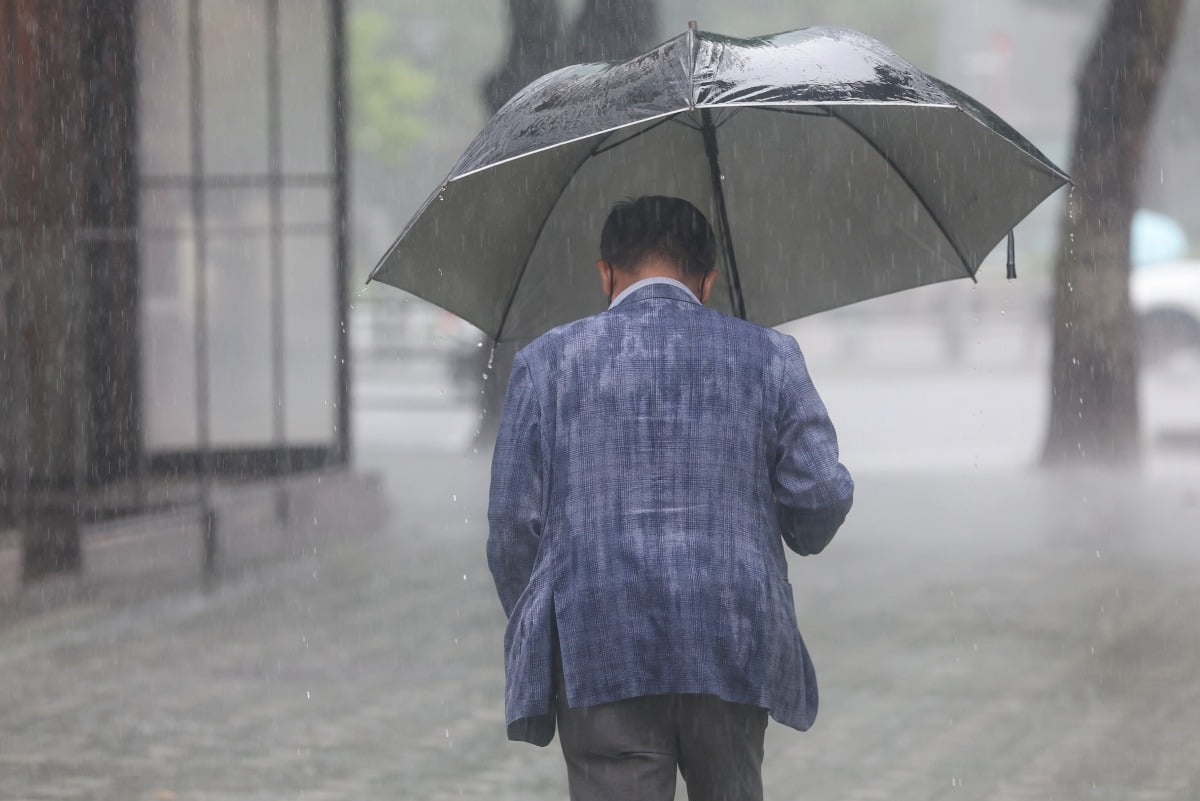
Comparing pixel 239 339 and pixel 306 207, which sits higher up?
pixel 306 207

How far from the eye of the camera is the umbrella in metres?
3.21

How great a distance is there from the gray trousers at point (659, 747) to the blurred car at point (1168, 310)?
23309 millimetres

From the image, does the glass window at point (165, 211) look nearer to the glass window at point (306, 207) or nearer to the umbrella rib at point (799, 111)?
the glass window at point (306, 207)

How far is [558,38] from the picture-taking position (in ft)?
48.0

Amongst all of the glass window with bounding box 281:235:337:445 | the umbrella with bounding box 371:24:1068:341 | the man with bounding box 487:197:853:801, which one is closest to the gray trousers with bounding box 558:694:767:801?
the man with bounding box 487:197:853:801

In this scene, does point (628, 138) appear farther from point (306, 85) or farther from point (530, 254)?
point (306, 85)

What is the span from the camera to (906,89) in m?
2.95

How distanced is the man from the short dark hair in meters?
0.06

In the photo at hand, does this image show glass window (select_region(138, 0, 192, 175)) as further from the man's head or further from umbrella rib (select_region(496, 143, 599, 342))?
the man's head

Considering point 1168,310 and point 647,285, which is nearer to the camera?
point 647,285

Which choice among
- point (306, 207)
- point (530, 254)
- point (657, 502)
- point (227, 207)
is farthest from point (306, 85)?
point (657, 502)

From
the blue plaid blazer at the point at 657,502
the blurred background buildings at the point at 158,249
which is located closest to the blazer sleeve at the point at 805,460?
the blue plaid blazer at the point at 657,502

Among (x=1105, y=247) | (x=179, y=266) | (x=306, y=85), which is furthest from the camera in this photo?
(x=1105, y=247)

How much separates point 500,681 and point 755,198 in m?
3.74
